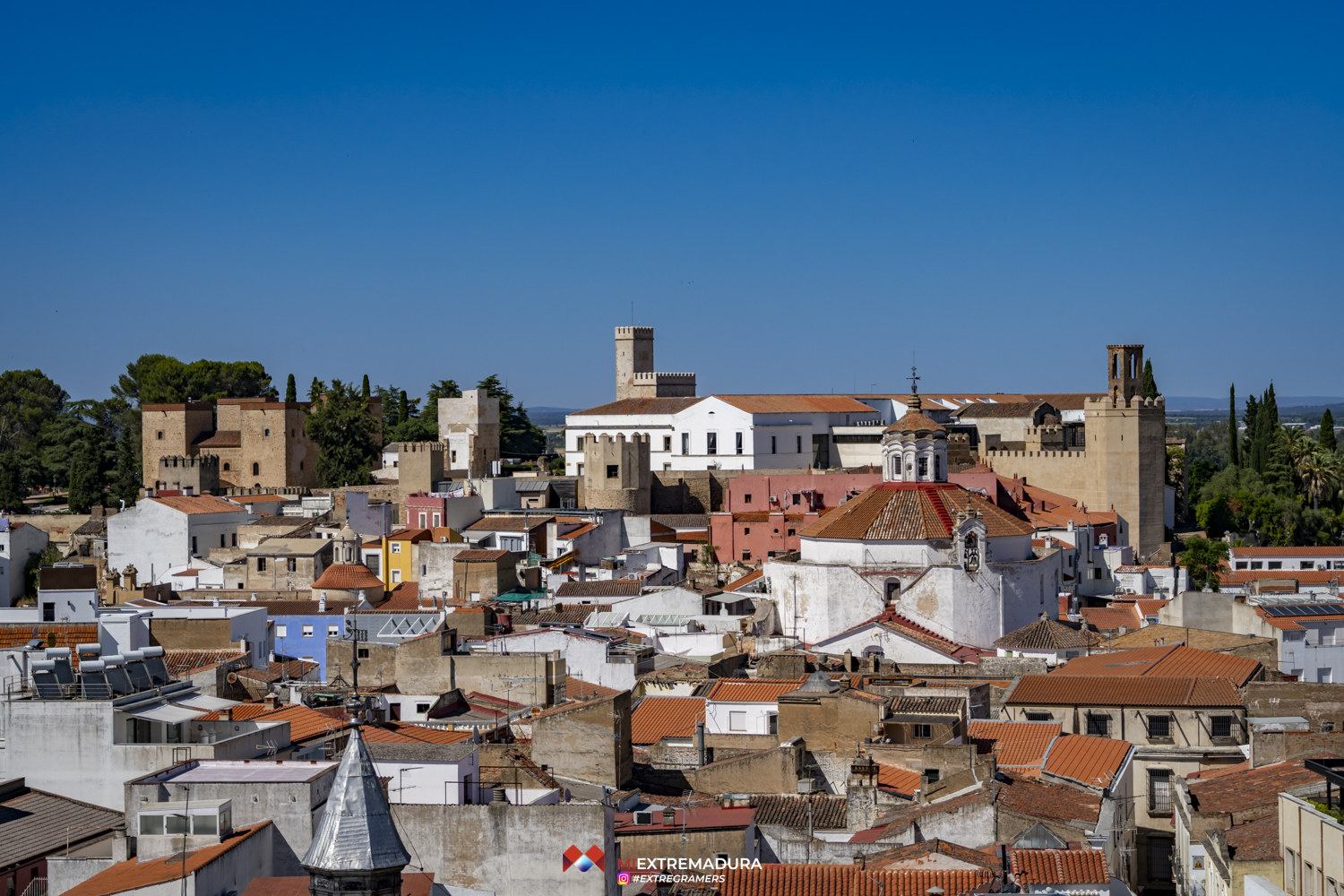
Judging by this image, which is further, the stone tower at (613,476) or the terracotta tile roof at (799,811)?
the stone tower at (613,476)

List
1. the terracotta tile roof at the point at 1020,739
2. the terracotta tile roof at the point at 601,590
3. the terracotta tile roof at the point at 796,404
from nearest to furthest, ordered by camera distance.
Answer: the terracotta tile roof at the point at 1020,739 < the terracotta tile roof at the point at 601,590 < the terracotta tile roof at the point at 796,404

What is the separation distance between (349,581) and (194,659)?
15.4 metres

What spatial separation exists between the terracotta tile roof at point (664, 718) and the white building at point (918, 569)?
33.5 ft

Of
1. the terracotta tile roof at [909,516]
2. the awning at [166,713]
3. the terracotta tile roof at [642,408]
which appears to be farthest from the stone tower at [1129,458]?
the awning at [166,713]

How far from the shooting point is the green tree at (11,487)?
6956 centimetres

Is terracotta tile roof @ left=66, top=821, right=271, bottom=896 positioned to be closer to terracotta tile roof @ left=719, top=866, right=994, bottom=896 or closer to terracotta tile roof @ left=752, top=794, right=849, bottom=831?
terracotta tile roof @ left=719, top=866, right=994, bottom=896

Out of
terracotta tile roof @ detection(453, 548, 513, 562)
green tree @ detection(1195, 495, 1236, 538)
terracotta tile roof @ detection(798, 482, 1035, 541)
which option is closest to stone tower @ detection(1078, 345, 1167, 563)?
green tree @ detection(1195, 495, 1236, 538)

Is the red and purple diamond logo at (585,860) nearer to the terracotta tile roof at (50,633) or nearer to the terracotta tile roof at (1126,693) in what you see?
the terracotta tile roof at (50,633)

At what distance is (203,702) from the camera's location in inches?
734

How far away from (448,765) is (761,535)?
1340 inches

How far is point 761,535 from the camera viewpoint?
4909cm

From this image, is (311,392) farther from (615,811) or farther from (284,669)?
(615,811)

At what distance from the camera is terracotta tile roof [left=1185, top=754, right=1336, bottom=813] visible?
637 inches

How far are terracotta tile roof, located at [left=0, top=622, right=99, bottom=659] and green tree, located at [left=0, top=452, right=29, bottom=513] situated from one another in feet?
157
